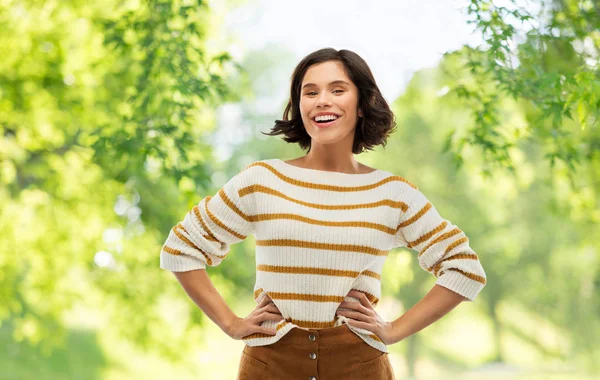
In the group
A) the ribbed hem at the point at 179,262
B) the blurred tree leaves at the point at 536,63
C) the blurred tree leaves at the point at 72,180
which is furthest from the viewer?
the blurred tree leaves at the point at 72,180

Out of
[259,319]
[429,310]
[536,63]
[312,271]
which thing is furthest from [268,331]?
[536,63]

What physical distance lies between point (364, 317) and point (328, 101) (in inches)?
20.9

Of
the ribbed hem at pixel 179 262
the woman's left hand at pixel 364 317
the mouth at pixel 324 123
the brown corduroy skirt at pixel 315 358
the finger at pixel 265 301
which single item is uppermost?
the mouth at pixel 324 123

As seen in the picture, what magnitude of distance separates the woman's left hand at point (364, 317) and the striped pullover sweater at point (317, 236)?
0.05 feet

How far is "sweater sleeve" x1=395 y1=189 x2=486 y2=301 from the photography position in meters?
1.84

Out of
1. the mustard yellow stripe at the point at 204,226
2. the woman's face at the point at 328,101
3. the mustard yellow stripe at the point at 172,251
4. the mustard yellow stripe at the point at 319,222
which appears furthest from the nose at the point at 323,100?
the mustard yellow stripe at the point at 172,251

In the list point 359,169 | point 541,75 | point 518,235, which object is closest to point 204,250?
point 359,169

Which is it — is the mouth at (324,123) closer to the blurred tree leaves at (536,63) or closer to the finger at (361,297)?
the finger at (361,297)

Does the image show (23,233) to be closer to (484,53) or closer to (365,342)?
(484,53)

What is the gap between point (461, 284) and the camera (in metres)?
1.84

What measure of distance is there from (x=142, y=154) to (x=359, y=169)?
1.98 m

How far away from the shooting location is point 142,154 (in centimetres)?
367

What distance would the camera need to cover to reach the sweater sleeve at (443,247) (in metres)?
1.84

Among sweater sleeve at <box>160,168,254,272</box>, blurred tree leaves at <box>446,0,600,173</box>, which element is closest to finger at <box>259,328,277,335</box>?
sweater sleeve at <box>160,168,254,272</box>
